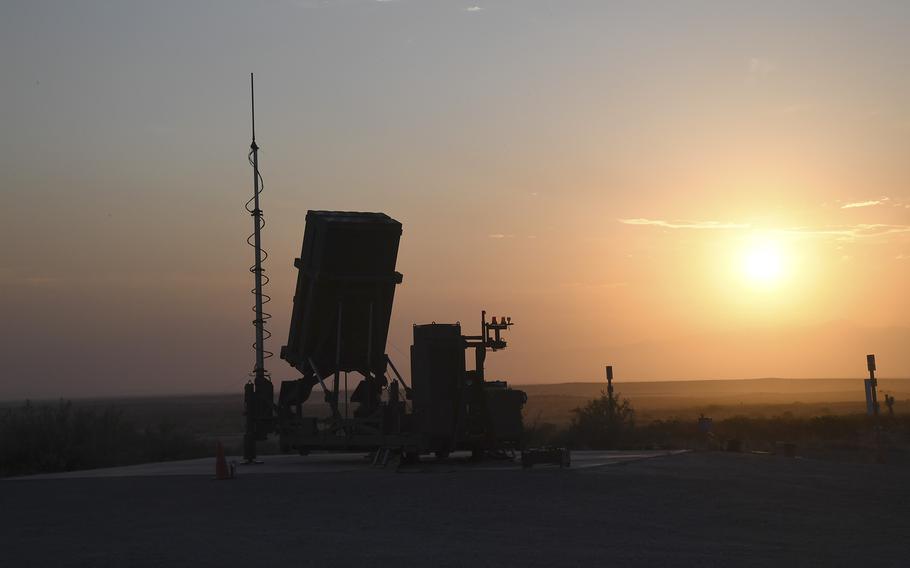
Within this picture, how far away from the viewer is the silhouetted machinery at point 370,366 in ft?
73.3

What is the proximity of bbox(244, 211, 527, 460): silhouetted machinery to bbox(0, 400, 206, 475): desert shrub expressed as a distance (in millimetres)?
6093

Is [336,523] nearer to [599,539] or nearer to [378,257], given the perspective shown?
[599,539]

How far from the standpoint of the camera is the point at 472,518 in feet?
46.4

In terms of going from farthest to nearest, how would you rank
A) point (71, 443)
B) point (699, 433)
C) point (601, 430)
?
1. point (699, 433)
2. point (601, 430)
3. point (71, 443)

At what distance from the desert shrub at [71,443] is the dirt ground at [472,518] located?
21.1ft

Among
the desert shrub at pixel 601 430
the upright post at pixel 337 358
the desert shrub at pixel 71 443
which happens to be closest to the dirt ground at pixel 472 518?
the upright post at pixel 337 358

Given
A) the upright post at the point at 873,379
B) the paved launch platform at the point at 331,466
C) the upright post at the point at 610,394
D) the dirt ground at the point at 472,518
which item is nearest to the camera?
the dirt ground at the point at 472,518

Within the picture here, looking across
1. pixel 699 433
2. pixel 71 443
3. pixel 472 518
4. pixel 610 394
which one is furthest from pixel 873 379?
pixel 71 443

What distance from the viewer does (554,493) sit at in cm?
1667

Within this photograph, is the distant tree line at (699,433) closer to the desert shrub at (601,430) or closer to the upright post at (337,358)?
the desert shrub at (601,430)

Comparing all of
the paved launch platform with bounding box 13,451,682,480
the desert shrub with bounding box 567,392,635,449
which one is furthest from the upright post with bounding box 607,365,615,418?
the paved launch platform with bounding box 13,451,682,480

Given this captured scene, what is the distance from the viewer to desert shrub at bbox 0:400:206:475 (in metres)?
27.2

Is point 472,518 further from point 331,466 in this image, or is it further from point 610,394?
point 610,394

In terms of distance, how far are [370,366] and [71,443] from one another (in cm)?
961
